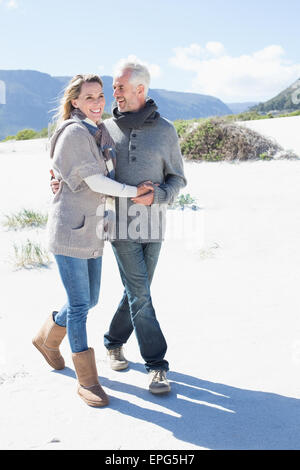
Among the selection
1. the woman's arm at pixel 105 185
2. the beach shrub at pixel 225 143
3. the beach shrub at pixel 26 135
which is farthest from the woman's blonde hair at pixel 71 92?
the beach shrub at pixel 26 135

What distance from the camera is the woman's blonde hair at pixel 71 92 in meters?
2.85

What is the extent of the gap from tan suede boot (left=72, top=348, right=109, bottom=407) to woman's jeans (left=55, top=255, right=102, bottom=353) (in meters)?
0.04

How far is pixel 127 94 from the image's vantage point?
2967 mm

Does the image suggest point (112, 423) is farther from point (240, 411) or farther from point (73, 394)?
point (240, 411)

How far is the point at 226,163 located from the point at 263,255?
6182 millimetres

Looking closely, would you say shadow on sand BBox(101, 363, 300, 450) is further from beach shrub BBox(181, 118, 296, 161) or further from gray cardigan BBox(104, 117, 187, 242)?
beach shrub BBox(181, 118, 296, 161)

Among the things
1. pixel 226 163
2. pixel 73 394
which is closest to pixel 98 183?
pixel 73 394

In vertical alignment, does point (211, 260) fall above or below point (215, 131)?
below

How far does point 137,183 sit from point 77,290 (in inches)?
28.7

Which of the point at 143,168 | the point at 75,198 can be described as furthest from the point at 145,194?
the point at 75,198

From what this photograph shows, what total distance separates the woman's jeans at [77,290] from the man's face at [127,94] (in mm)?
948

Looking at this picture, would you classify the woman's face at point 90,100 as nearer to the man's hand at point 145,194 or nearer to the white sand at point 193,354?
the man's hand at point 145,194

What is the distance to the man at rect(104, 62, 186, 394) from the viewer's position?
117 inches
